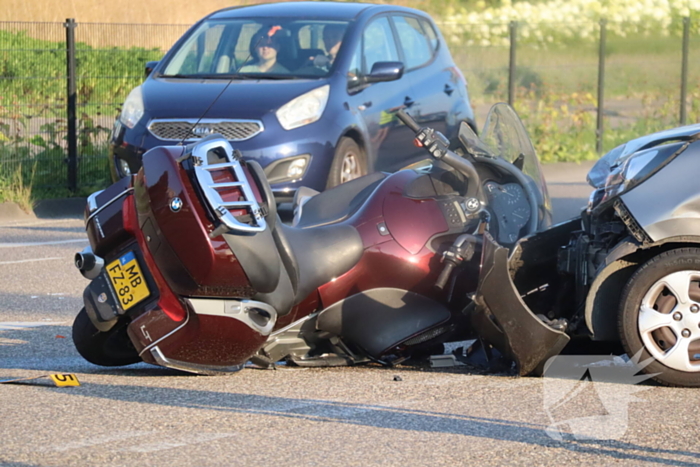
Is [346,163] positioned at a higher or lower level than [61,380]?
lower

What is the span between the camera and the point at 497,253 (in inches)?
203

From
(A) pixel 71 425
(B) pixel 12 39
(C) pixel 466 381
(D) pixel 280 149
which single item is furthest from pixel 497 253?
(B) pixel 12 39

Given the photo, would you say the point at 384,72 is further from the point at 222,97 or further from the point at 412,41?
the point at 412,41

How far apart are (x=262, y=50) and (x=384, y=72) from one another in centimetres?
115

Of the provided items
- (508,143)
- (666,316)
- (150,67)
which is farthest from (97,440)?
(150,67)

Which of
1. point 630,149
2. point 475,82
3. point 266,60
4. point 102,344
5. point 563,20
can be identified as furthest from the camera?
point 563,20

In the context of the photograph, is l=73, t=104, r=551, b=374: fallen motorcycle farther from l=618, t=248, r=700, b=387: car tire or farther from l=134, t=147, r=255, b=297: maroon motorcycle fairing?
l=618, t=248, r=700, b=387: car tire

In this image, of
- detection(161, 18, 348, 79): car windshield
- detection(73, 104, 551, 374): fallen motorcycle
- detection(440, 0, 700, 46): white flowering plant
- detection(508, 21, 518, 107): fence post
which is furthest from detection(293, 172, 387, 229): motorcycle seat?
detection(440, 0, 700, 46): white flowering plant

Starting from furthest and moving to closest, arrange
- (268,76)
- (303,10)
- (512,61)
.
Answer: (512,61) → (303,10) → (268,76)

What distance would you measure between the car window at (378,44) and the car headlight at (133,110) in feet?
6.79

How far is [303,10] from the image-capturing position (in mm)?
11328

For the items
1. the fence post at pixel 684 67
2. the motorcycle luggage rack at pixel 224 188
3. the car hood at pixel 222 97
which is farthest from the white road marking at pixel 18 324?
the fence post at pixel 684 67

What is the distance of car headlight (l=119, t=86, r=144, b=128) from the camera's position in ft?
34.2

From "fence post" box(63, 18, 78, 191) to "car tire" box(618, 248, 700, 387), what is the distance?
883cm
